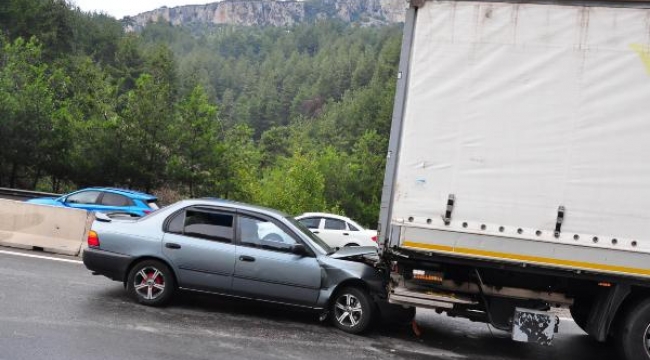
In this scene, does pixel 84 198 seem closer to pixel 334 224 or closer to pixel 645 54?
pixel 334 224

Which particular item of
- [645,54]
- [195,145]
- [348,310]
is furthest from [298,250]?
[195,145]

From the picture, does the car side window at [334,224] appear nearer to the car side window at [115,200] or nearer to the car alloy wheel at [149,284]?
the car side window at [115,200]

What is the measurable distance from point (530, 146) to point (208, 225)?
4.15 meters

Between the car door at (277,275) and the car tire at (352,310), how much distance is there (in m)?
0.32

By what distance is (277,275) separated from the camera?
317 inches

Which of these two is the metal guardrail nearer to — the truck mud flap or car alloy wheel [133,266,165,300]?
car alloy wheel [133,266,165,300]

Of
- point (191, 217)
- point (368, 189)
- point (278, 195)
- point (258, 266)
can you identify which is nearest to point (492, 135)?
point (258, 266)

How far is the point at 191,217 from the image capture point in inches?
332

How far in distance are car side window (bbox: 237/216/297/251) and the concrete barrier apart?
4.84 metres

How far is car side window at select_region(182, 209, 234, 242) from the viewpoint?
831 centimetres

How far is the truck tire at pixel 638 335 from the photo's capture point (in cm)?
709

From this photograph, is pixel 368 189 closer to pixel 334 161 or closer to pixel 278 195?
pixel 334 161

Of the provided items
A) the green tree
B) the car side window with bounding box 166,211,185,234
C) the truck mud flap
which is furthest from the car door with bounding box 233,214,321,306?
the green tree

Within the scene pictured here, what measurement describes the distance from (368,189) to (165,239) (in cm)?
3616
